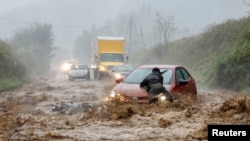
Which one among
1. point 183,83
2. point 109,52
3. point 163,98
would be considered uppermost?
point 109,52

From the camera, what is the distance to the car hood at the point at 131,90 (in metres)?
13.5

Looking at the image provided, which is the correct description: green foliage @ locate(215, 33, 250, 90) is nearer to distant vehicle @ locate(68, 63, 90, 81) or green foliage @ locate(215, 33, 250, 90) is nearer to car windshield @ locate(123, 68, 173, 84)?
car windshield @ locate(123, 68, 173, 84)

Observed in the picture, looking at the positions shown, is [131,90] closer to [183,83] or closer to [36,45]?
[183,83]

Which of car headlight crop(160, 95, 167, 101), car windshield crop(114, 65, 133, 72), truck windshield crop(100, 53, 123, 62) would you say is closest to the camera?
car headlight crop(160, 95, 167, 101)

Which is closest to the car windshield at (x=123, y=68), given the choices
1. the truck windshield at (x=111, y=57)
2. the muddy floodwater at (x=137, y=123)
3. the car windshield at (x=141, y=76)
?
the truck windshield at (x=111, y=57)

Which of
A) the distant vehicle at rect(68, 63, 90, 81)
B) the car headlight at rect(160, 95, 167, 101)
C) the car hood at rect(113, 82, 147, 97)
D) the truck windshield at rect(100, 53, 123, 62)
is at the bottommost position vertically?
the car headlight at rect(160, 95, 167, 101)

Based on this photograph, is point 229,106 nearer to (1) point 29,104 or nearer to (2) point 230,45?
(1) point 29,104

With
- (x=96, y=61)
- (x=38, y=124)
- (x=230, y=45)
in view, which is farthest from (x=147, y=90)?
(x=96, y=61)

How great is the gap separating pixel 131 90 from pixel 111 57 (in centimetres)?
2730

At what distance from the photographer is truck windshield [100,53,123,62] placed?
40844 millimetres

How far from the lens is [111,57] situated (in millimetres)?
A: 40969

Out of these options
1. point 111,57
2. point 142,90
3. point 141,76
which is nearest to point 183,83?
point 141,76

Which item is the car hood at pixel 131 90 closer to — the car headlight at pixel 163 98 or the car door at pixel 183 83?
the car headlight at pixel 163 98

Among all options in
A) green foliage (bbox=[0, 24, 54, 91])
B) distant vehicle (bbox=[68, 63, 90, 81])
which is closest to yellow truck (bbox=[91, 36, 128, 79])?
distant vehicle (bbox=[68, 63, 90, 81])
